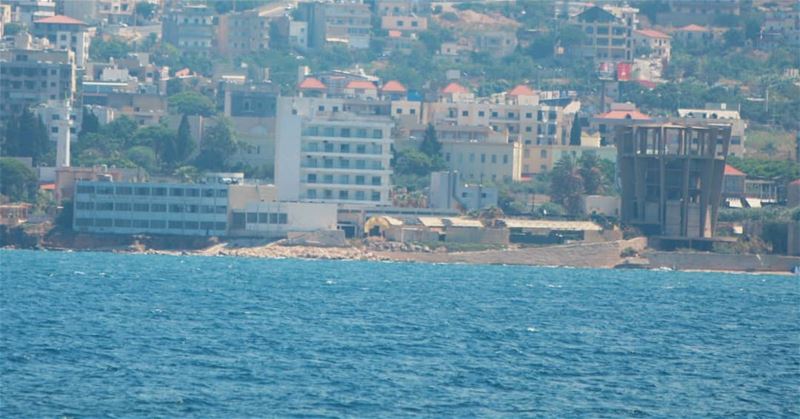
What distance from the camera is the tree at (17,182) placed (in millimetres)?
148750

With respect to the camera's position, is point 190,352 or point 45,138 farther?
point 45,138

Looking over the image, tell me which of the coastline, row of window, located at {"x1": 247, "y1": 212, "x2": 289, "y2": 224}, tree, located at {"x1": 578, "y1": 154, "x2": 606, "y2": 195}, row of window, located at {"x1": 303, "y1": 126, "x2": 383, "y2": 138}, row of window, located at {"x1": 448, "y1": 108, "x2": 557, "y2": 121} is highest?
row of window, located at {"x1": 448, "y1": 108, "x2": 557, "y2": 121}

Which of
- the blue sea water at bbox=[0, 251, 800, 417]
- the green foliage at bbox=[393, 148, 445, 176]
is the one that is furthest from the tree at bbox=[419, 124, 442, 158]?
the blue sea water at bbox=[0, 251, 800, 417]

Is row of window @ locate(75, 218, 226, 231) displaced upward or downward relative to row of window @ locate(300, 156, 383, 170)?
downward

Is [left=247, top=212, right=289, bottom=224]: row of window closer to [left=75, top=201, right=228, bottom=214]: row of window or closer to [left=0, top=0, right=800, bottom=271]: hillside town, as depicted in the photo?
[left=0, top=0, right=800, bottom=271]: hillside town

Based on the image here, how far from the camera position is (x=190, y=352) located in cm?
7125

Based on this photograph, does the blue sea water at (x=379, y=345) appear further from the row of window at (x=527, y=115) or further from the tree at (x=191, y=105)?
the tree at (x=191, y=105)

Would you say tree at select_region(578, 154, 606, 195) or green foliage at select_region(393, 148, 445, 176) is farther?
green foliage at select_region(393, 148, 445, 176)

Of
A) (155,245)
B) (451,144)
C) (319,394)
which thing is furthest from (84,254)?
(319,394)

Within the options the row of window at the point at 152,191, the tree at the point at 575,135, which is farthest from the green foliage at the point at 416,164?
the row of window at the point at 152,191

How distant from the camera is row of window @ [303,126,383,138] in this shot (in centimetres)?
14988

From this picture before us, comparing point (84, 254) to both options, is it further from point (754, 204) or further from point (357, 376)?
point (357, 376)

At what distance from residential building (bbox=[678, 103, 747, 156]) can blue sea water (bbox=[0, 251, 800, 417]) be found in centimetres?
6254

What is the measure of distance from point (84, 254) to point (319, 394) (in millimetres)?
76224
